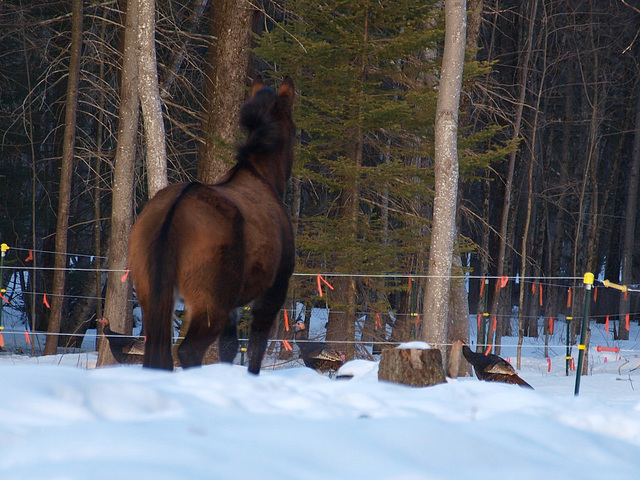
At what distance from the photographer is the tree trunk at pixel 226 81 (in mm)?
10914

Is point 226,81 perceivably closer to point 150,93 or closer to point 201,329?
point 150,93

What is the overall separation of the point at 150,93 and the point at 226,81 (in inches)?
57.5

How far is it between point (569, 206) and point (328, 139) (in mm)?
19415

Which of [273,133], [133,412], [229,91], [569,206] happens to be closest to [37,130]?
[229,91]

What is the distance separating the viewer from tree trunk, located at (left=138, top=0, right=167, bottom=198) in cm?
980

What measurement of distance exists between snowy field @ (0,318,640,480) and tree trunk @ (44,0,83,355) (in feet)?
37.2

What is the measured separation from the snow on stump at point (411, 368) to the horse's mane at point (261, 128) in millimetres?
1974

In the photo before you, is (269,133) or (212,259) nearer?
(212,259)

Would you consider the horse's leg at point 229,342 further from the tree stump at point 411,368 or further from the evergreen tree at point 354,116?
the evergreen tree at point 354,116

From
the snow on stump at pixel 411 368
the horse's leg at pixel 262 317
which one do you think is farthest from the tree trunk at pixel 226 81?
the snow on stump at pixel 411 368

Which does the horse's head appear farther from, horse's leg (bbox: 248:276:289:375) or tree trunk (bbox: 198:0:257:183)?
tree trunk (bbox: 198:0:257:183)

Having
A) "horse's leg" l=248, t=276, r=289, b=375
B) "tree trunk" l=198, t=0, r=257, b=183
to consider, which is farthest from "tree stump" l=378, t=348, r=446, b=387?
"tree trunk" l=198, t=0, r=257, b=183

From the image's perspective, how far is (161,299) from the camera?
13.7 ft

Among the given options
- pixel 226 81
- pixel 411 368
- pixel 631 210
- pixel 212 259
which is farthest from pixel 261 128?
pixel 631 210
